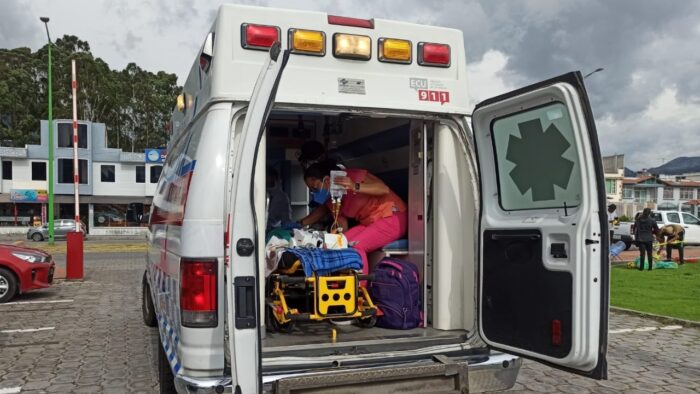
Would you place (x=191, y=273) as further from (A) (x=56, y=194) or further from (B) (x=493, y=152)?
(A) (x=56, y=194)

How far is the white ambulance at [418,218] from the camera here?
272cm

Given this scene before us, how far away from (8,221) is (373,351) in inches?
1647

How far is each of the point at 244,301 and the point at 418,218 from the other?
6.30 ft

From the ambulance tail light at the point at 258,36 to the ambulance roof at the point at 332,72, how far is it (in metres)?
0.02

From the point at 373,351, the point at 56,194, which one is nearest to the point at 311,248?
the point at 373,351

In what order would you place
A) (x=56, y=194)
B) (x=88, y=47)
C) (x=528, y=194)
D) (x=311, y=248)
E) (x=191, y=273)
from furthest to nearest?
(x=88, y=47), (x=56, y=194), (x=311, y=248), (x=528, y=194), (x=191, y=273)

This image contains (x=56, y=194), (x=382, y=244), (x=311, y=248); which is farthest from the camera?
(x=56, y=194)

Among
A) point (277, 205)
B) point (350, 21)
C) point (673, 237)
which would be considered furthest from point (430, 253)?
point (673, 237)

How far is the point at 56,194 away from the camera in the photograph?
37312 mm

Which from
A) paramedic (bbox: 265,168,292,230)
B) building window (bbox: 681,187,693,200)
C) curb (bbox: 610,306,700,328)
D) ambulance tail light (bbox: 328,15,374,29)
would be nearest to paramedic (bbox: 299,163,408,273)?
paramedic (bbox: 265,168,292,230)

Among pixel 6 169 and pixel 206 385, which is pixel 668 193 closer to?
pixel 6 169

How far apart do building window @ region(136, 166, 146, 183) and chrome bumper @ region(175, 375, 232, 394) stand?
3900 cm

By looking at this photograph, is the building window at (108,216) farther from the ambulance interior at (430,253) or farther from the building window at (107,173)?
the ambulance interior at (430,253)

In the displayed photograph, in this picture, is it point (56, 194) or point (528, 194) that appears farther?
point (56, 194)
